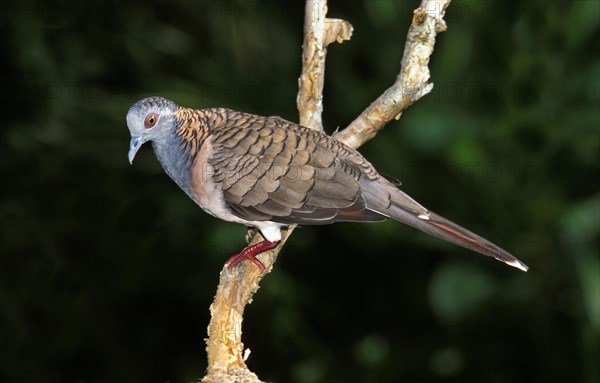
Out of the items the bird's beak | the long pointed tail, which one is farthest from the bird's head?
the long pointed tail

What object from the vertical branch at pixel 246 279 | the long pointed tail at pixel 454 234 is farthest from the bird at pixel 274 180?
the vertical branch at pixel 246 279

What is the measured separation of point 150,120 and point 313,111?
95 centimetres

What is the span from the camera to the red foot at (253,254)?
4.04m

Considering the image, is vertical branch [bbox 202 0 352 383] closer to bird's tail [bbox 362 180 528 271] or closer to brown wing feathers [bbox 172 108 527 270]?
brown wing feathers [bbox 172 108 527 270]

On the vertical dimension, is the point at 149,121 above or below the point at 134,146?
above

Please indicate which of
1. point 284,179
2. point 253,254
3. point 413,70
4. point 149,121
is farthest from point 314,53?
point 253,254

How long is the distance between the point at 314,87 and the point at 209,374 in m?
1.54

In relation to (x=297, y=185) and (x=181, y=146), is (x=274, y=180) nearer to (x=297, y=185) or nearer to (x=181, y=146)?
(x=297, y=185)

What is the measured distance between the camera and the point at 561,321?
5309 mm

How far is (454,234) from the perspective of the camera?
12.9ft

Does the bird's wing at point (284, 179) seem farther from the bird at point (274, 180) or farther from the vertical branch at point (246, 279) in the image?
the vertical branch at point (246, 279)

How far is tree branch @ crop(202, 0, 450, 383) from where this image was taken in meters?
3.63

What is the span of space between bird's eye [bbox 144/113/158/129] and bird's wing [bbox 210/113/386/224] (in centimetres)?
30

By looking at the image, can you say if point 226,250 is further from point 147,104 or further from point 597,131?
point 597,131
